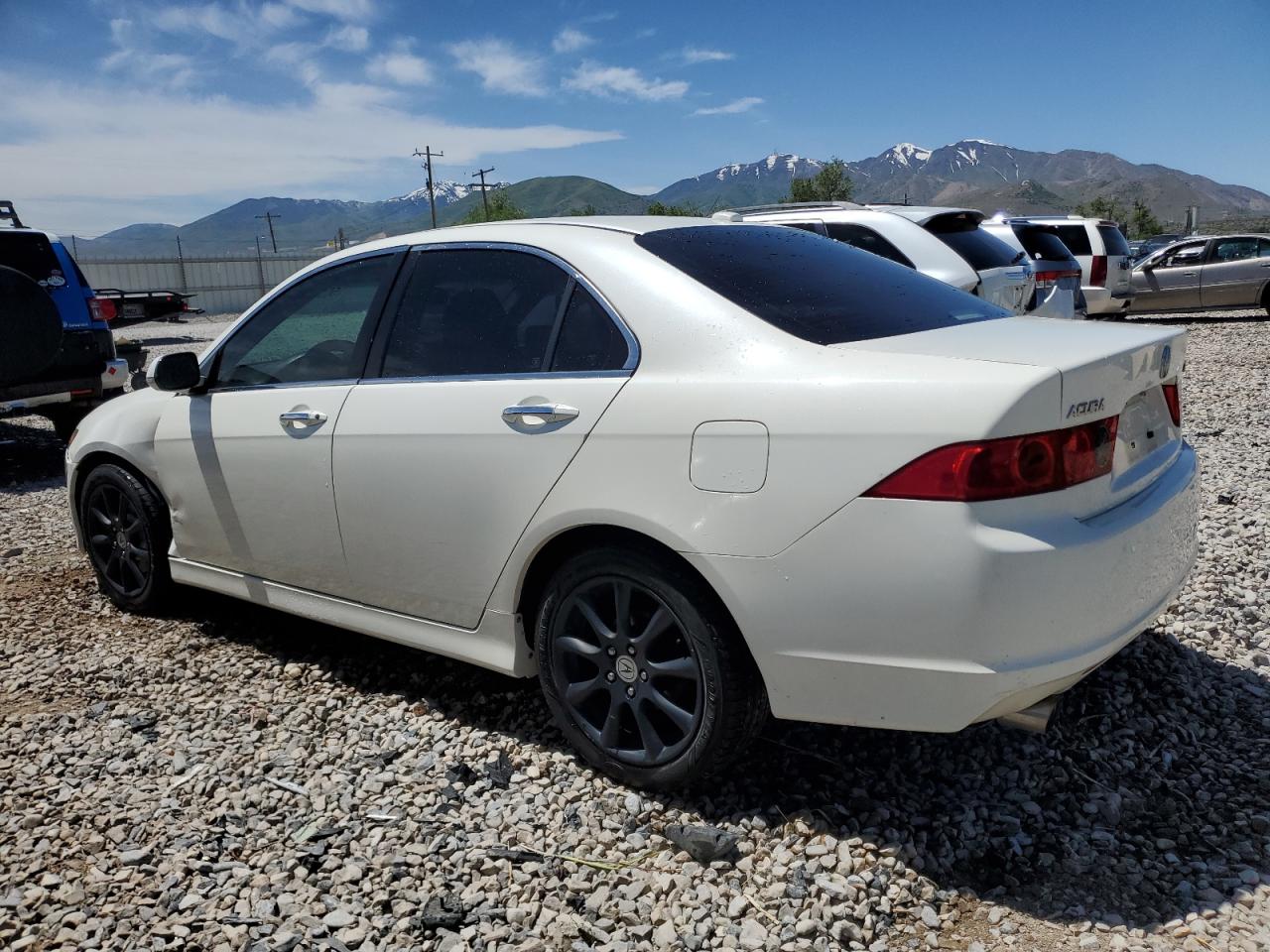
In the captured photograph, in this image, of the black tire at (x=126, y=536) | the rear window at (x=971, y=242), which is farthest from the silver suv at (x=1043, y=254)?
the black tire at (x=126, y=536)

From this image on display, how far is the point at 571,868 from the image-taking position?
106 inches

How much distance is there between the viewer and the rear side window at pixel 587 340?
291 cm

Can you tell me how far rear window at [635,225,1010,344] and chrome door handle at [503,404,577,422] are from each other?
1.81ft

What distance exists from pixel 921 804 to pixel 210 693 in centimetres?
271

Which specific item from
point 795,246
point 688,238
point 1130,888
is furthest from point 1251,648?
point 688,238

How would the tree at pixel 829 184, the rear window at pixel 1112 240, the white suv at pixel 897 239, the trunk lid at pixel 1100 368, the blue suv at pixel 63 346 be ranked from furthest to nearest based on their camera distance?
the tree at pixel 829 184
the rear window at pixel 1112 240
the blue suv at pixel 63 346
the white suv at pixel 897 239
the trunk lid at pixel 1100 368

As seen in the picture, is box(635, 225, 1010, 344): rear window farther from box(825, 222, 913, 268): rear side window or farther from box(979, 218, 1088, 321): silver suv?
box(979, 218, 1088, 321): silver suv

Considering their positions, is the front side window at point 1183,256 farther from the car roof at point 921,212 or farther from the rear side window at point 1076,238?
the car roof at point 921,212

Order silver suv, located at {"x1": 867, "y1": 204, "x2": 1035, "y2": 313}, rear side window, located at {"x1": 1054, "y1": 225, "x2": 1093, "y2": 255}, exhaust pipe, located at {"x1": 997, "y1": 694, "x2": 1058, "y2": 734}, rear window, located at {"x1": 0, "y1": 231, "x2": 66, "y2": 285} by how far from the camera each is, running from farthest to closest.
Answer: rear side window, located at {"x1": 1054, "y1": 225, "x2": 1093, "y2": 255}, rear window, located at {"x1": 0, "y1": 231, "x2": 66, "y2": 285}, silver suv, located at {"x1": 867, "y1": 204, "x2": 1035, "y2": 313}, exhaust pipe, located at {"x1": 997, "y1": 694, "x2": 1058, "y2": 734}

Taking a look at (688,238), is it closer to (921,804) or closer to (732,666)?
(732,666)

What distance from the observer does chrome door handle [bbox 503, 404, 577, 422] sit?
289cm

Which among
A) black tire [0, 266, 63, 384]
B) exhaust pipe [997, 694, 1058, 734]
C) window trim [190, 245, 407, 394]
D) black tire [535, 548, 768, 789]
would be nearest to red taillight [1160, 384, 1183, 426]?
exhaust pipe [997, 694, 1058, 734]

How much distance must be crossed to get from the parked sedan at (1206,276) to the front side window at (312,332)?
1701cm

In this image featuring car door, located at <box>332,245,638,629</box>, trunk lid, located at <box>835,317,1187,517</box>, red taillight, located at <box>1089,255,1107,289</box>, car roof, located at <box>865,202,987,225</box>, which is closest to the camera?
trunk lid, located at <box>835,317,1187,517</box>
